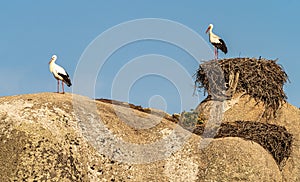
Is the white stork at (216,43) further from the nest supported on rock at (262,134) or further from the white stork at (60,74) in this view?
the white stork at (60,74)

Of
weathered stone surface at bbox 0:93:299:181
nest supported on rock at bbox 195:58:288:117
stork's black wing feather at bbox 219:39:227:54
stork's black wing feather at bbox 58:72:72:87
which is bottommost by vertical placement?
weathered stone surface at bbox 0:93:299:181

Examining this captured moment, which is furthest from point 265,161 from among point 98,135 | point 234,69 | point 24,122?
point 234,69

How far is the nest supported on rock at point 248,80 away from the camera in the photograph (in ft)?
64.7

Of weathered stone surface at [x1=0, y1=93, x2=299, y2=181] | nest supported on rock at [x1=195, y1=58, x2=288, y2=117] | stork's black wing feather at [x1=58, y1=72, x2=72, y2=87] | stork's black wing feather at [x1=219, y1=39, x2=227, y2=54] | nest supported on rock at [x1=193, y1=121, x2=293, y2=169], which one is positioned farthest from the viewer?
stork's black wing feather at [x1=219, y1=39, x2=227, y2=54]

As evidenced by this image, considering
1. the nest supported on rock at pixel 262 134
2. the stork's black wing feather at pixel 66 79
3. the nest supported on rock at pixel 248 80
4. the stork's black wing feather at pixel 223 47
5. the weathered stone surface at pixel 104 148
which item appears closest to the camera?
the weathered stone surface at pixel 104 148

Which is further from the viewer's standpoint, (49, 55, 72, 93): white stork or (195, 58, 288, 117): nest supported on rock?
(195, 58, 288, 117): nest supported on rock

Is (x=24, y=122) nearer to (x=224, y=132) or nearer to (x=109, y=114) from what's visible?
(x=109, y=114)

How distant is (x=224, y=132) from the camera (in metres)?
15.1

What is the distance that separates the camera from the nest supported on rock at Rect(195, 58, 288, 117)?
19.7m

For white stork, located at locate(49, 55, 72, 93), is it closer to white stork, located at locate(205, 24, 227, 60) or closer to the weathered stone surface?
the weathered stone surface

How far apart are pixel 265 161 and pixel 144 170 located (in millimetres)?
3106

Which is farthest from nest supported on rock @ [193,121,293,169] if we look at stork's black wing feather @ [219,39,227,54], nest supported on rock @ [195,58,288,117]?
stork's black wing feather @ [219,39,227,54]

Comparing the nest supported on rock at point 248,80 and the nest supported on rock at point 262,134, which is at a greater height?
the nest supported on rock at point 248,80

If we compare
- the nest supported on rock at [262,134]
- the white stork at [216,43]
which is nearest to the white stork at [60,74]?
the nest supported on rock at [262,134]
